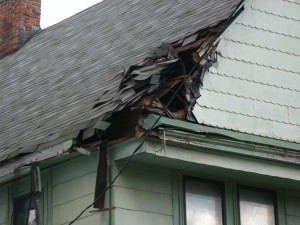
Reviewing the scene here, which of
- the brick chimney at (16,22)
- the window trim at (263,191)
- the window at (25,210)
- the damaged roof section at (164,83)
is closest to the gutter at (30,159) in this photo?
the damaged roof section at (164,83)

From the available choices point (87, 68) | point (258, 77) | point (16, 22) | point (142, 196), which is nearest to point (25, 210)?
point (142, 196)

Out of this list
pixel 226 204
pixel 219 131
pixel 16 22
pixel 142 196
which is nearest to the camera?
pixel 142 196

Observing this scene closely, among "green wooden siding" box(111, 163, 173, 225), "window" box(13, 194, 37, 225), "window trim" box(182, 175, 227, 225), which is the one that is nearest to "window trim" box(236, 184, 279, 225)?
"window trim" box(182, 175, 227, 225)

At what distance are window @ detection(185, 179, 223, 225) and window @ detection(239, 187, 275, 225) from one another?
34cm

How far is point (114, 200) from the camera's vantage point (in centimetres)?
1146

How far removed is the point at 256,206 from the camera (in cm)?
Result: 1288

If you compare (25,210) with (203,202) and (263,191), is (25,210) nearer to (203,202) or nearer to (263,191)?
(203,202)

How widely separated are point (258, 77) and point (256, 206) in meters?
1.65

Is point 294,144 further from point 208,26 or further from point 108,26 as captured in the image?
point 108,26

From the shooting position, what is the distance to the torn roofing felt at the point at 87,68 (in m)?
12.0

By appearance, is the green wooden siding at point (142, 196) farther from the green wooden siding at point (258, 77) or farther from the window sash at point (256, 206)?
the window sash at point (256, 206)

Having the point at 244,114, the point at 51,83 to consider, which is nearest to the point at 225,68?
the point at 244,114

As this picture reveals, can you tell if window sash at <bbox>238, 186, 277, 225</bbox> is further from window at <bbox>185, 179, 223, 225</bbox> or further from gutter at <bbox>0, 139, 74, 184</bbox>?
gutter at <bbox>0, 139, 74, 184</bbox>

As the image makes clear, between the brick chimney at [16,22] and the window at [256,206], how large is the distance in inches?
322
